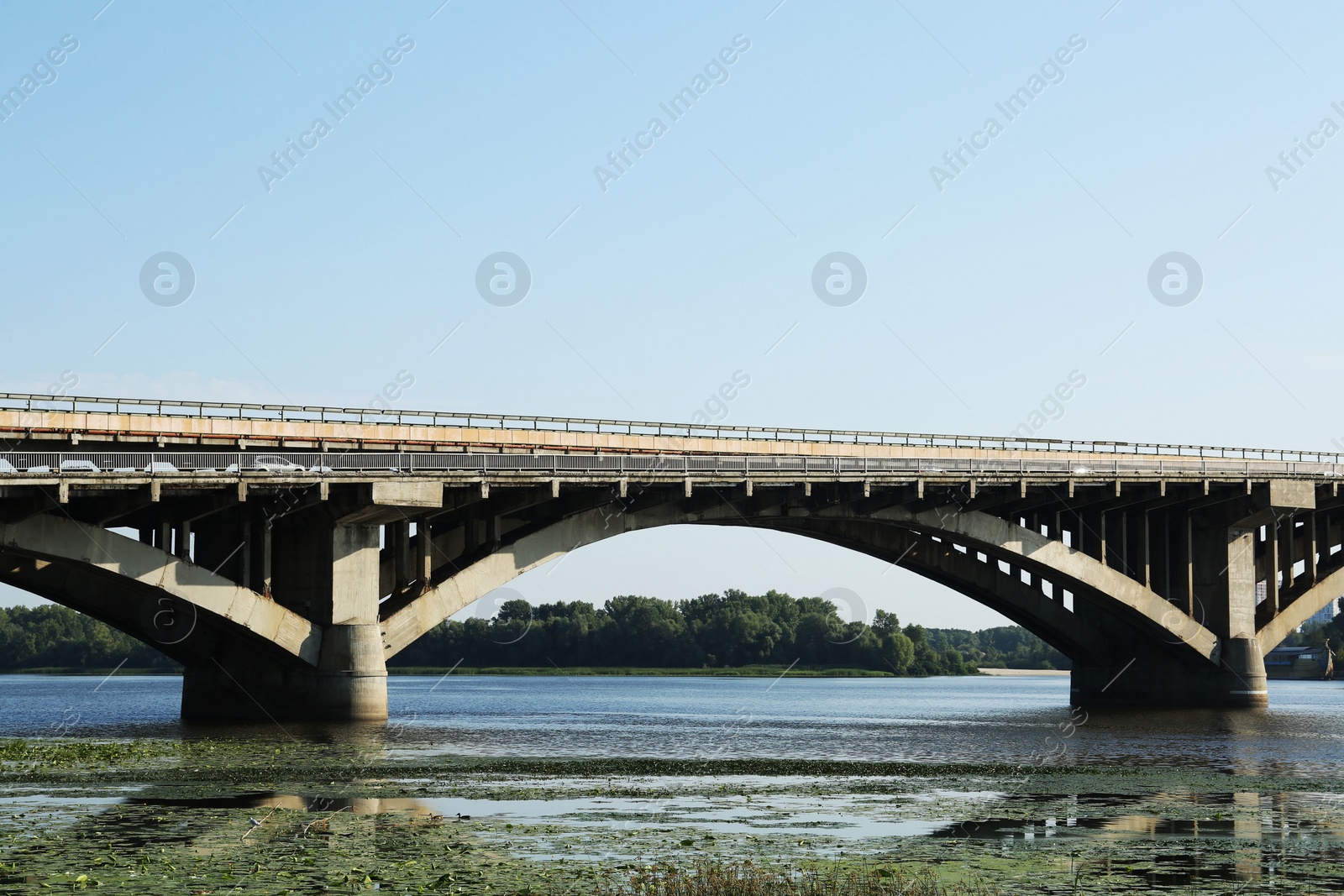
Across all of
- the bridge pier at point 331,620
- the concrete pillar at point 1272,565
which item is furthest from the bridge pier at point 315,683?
the concrete pillar at point 1272,565

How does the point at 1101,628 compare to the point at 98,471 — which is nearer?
the point at 98,471

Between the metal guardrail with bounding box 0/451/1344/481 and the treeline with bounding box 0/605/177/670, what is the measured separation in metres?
113

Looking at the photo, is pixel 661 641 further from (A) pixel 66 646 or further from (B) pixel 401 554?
(B) pixel 401 554

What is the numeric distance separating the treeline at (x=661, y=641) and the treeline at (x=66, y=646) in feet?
98.2

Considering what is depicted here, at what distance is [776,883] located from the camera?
18.3m

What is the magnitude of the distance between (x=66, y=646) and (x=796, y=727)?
12432 centimetres

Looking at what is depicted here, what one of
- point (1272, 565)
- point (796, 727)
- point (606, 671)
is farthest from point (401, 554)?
point (606, 671)

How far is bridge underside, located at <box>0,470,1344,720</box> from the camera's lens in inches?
1892

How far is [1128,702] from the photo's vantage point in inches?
3191

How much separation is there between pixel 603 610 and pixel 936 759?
418 ft

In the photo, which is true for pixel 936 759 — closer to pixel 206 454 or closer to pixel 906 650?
pixel 206 454

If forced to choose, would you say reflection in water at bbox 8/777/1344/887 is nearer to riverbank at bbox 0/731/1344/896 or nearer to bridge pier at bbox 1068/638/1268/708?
riverbank at bbox 0/731/1344/896

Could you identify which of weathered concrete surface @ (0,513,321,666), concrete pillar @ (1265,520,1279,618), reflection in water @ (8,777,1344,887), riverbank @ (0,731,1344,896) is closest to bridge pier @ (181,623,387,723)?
weathered concrete surface @ (0,513,321,666)

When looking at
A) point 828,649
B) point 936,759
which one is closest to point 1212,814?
point 936,759
